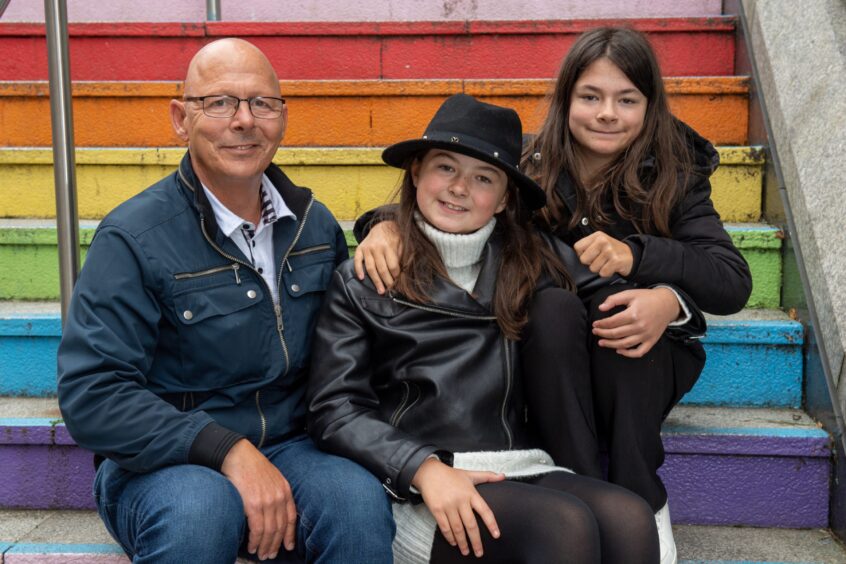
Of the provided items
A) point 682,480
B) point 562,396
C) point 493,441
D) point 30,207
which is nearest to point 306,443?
point 493,441

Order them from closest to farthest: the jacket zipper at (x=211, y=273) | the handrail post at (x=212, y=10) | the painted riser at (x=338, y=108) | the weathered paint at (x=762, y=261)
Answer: the jacket zipper at (x=211, y=273) < the weathered paint at (x=762, y=261) < the painted riser at (x=338, y=108) < the handrail post at (x=212, y=10)

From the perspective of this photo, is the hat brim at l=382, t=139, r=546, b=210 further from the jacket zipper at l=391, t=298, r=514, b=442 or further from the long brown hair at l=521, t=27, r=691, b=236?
the jacket zipper at l=391, t=298, r=514, b=442

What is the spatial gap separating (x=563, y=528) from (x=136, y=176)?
79.4 inches

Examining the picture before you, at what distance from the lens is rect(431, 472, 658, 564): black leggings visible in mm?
1827

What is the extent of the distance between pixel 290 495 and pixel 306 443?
0.22 m

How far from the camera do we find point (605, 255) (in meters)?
2.22

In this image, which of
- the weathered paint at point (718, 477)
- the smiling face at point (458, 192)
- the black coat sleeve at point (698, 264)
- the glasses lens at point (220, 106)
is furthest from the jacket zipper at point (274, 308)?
the black coat sleeve at point (698, 264)

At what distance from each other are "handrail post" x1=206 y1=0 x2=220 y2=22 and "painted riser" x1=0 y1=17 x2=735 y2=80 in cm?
40

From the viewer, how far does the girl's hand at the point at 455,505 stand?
1870 mm

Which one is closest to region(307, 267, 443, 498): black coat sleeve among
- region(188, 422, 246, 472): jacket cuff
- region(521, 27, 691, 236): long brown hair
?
region(188, 422, 246, 472): jacket cuff

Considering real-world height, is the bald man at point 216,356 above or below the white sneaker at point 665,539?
above

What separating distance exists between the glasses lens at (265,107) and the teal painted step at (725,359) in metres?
0.98

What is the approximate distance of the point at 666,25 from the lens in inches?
147

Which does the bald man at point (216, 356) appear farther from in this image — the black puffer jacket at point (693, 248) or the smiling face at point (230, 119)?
the black puffer jacket at point (693, 248)
